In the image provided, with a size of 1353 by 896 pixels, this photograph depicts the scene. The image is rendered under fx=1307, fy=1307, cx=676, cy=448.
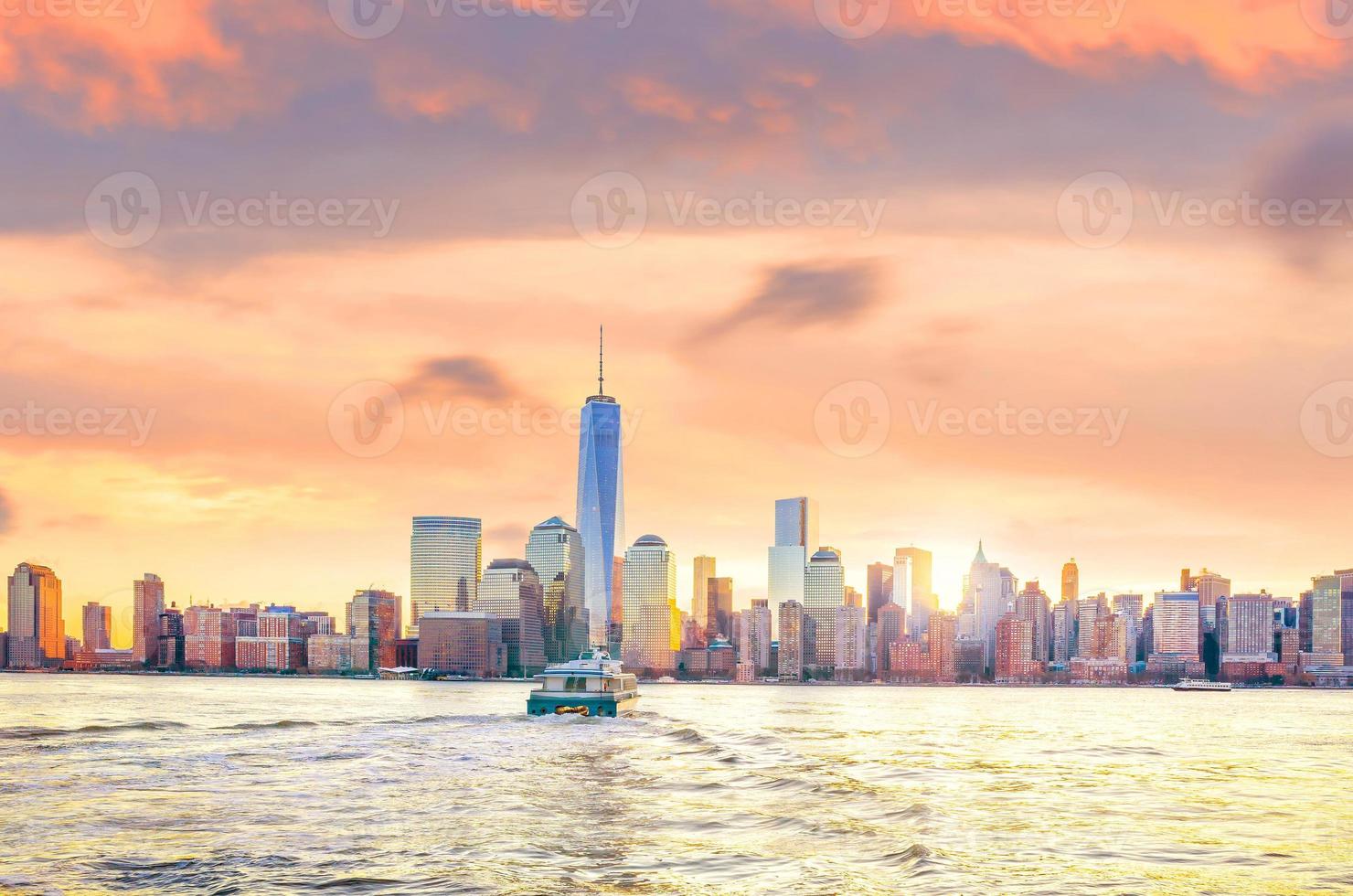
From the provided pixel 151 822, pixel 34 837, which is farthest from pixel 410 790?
Answer: pixel 34 837

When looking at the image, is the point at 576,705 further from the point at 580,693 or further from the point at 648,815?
the point at 648,815

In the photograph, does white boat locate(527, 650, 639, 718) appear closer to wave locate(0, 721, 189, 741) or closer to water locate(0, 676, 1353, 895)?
water locate(0, 676, 1353, 895)

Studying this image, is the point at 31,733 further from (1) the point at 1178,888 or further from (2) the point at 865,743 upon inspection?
(1) the point at 1178,888

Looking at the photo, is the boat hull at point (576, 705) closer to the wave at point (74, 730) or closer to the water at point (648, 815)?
the water at point (648, 815)

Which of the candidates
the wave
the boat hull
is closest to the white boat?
the boat hull

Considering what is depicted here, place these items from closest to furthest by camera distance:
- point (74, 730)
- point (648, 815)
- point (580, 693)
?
point (648, 815), point (74, 730), point (580, 693)

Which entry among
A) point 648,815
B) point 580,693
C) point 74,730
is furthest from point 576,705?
point 648,815
